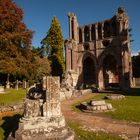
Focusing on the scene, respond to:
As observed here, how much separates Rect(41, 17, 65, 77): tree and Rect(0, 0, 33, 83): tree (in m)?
17.5

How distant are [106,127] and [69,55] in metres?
33.3

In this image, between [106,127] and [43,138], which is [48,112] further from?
[106,127]

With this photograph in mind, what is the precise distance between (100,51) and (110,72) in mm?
7350

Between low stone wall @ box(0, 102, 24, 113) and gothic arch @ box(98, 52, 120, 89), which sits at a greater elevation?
gothic arch @ box(98, 52, 120, 89)

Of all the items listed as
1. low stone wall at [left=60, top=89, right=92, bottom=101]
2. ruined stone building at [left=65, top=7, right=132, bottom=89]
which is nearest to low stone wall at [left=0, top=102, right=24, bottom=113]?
low stone wall at [left=60, top=89, right=92, bottom=101]

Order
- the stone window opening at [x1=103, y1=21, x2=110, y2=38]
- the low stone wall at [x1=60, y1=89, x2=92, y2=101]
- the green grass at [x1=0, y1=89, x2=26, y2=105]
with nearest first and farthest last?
the green grass at [x1=0, y1=89, x2=26, y2=105], the low stone wall at [x1=60, y1=89, x2=92, y2=101], the stone window opening at [x1=103, y1=21, x2=110, y2=38]

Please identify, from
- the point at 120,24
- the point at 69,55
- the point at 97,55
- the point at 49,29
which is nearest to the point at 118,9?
the point at 120,24

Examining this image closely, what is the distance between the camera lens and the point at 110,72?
1796 inches

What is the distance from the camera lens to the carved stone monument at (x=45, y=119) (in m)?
7.04

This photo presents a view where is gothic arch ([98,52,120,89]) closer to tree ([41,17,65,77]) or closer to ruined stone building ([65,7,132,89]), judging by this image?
ruined stone building ([65,7,132,89])

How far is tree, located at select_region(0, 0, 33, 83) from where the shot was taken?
23.5 m

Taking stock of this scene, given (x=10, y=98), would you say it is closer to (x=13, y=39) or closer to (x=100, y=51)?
(x=13, y=39)

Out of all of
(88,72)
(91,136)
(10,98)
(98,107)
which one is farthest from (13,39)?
(88,72)

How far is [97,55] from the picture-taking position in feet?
133
